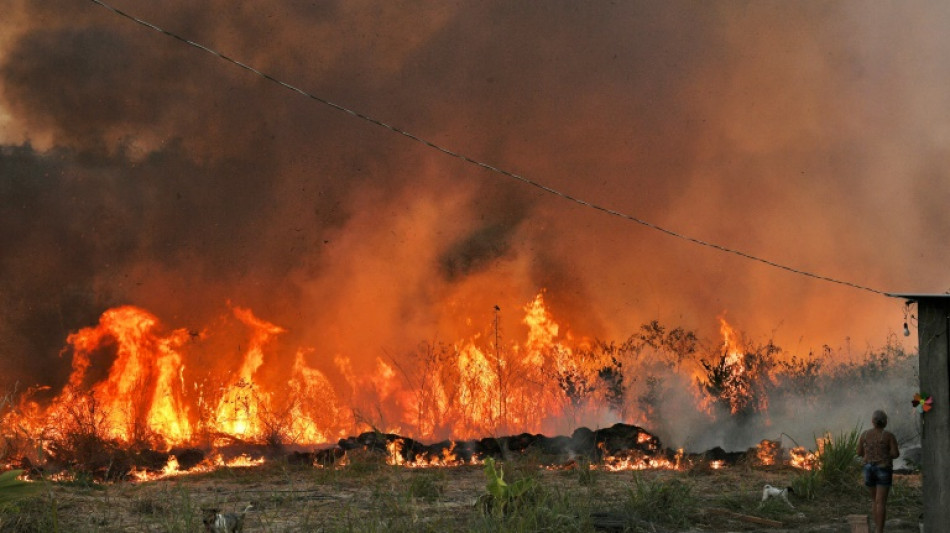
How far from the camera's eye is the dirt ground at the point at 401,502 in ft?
32.2

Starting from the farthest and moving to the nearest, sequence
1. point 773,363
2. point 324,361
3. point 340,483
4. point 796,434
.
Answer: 1. point 324,361
2. point 773,363
3. point 796,434
4. point 340,483

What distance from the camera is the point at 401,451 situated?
57.0ft

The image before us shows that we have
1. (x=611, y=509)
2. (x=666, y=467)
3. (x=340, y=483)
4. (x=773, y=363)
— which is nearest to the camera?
(x=611, y=509)

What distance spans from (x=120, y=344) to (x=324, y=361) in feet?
14.5

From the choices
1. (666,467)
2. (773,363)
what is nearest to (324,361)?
(666,467)

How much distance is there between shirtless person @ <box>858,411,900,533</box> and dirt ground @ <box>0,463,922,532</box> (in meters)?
1.02

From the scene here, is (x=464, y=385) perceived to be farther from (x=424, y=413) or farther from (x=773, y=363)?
(x=773, y=363)

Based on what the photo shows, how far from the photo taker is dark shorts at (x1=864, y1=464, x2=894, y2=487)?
10195 millimetres

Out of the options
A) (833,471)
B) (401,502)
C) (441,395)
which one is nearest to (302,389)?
(441,395)

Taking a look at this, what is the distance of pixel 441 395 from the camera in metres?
18.9

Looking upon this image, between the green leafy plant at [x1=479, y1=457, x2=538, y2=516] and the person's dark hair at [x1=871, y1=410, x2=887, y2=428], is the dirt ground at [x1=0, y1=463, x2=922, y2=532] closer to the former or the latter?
the green leafy plant at [x1=479, y1=457, x2=538, y2=516]

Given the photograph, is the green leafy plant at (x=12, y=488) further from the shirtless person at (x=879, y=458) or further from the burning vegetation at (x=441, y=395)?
the burning vegetation at (x=441, y=395)

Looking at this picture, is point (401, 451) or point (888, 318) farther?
point (888, 318)

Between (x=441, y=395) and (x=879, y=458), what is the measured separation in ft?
33.1
